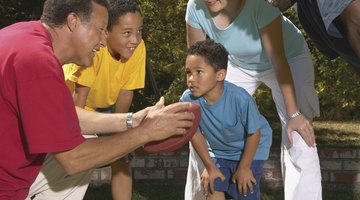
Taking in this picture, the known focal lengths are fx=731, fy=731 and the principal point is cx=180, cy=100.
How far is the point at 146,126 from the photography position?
3.12 m

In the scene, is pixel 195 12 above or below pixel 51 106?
above

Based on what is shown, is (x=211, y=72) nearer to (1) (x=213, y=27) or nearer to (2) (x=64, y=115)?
(1) (x=213, y=27)

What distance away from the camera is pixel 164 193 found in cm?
569

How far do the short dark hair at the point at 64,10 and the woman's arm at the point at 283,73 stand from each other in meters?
1.54

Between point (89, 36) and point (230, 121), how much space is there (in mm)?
1495

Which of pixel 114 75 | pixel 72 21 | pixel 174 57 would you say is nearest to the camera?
pixel 72 21

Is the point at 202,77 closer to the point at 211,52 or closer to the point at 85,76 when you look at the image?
the point at 211,52

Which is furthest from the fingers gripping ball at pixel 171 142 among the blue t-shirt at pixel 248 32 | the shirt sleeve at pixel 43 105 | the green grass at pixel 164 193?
the green grass at pixel 164 193

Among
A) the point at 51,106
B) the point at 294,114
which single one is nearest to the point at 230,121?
the point at 294,114

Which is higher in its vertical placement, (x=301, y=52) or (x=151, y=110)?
(x=301, y=52)

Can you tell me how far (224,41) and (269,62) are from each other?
12.4 inches

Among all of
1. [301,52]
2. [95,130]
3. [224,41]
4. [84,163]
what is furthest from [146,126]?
[301,52]

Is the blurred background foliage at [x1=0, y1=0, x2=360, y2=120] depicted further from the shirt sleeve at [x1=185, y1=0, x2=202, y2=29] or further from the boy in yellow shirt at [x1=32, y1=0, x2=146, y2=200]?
the boy in yellow shirt at [x1=32, y1=0, x2=146, y2=200]

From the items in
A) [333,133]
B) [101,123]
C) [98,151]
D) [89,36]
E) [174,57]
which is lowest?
[333,133]
